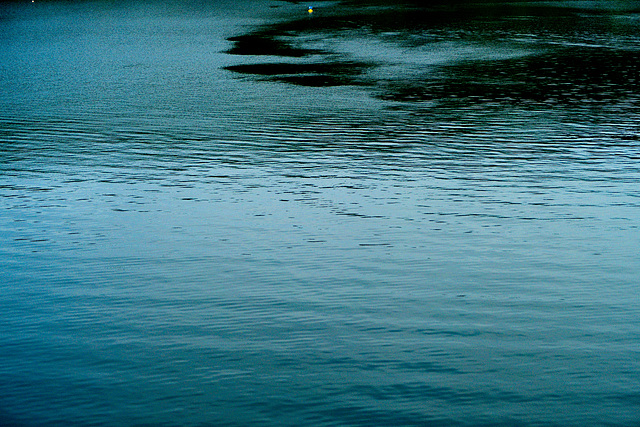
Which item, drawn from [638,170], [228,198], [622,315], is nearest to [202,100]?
[228,198]

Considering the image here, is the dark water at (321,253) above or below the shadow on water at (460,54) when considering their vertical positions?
below

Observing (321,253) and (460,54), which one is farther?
(460,54)

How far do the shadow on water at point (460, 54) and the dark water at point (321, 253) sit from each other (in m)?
0.50

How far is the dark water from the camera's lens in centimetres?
998

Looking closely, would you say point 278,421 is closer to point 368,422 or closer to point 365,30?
point 368,422

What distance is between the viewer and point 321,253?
14898 millimetres

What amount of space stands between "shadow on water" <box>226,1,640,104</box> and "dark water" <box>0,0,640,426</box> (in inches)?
19.8

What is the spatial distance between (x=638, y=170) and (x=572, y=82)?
16622 mm

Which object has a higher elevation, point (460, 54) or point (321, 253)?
point (460, 54)

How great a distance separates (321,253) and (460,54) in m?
33.9

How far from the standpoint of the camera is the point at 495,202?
1806cm

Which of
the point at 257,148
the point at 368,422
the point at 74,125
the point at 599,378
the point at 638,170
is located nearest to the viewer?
the point at 368,422

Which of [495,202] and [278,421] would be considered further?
[495,202]

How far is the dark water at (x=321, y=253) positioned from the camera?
998 centimetres
